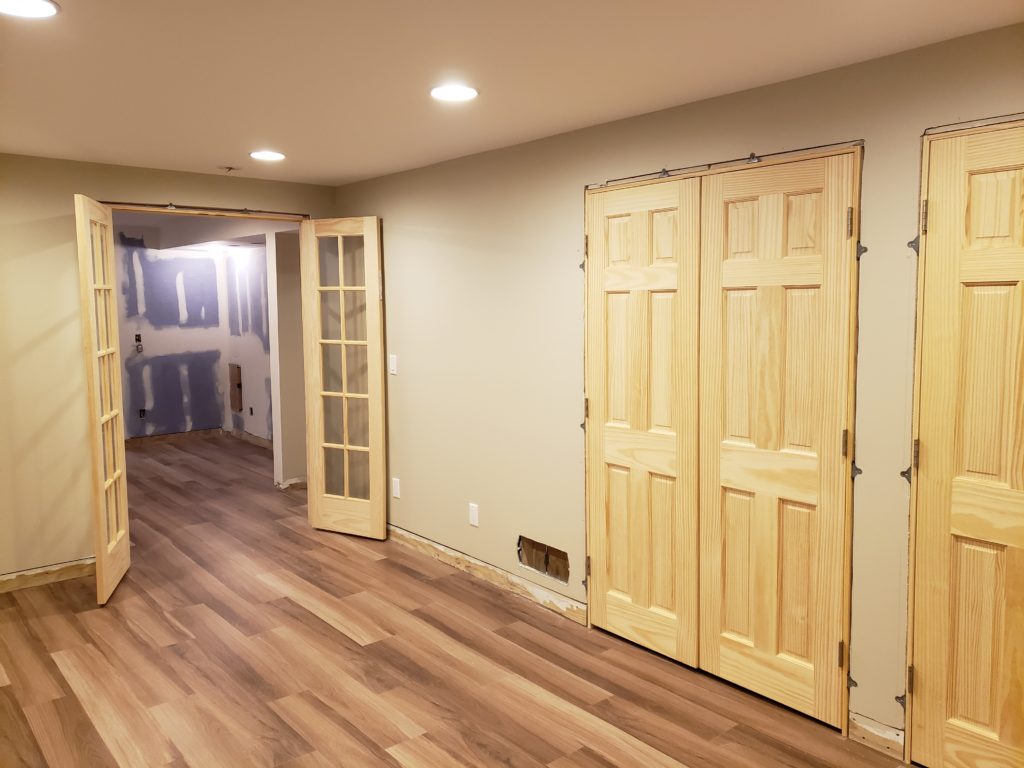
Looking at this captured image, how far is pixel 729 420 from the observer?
9.52ft

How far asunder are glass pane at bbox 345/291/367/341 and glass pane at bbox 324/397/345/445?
0.46 m

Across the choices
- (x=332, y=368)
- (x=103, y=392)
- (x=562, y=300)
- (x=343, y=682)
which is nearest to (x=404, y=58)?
(x=562, y=300)

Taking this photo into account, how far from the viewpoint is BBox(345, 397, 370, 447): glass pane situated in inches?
196

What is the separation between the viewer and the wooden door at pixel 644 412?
3031 mm

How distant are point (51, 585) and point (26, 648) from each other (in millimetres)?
798

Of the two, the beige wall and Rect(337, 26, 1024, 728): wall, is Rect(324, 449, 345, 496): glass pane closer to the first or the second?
Rect(337, 26, 1024, 728): wall

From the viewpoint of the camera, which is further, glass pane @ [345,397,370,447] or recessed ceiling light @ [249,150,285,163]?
glass pane @ [345,397,370,447]

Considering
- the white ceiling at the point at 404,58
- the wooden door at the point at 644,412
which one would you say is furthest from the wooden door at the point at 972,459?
the wooden door at the point at 644,412

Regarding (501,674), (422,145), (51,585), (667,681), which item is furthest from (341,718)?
(422,145)

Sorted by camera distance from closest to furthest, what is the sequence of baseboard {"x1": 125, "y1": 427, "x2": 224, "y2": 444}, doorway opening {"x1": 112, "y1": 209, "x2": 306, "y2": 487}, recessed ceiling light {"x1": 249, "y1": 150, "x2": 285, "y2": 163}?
recessed ceiling light {"x1": 249, "y1": 150, "x2": 285, "y2": 163}
doorway opening {"x1": 112, "y1": 209, "x2": 306, "y2": 487}
baseboard {"x1": 125, "y1": 427, "x2": 224, "y2": 444}

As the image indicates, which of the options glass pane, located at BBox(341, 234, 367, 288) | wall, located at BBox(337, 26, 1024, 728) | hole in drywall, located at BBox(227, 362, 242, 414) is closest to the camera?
wall, located at BBox(337, 26, 1024, 728)

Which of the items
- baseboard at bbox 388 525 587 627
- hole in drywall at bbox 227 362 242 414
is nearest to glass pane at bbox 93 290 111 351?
baseboard at bbox 388 525 587 627

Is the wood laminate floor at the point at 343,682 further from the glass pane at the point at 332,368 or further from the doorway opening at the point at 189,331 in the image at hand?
the doorway opening at the point at 189,331

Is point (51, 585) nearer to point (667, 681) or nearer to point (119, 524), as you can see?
point (119, 524)
